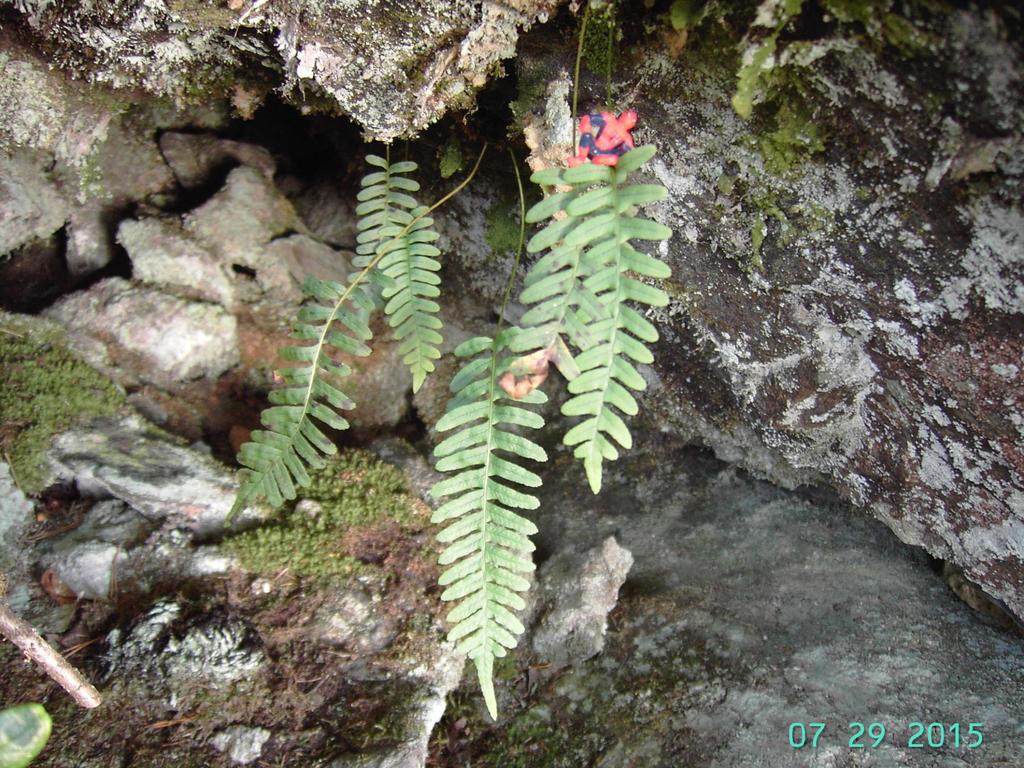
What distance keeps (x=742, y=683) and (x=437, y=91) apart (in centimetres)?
247

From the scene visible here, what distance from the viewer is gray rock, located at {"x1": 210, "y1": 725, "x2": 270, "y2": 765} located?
2.35 metres

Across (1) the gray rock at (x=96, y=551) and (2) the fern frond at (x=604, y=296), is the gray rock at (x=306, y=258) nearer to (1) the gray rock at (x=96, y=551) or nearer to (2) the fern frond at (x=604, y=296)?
(1) the gray rock at (x=96, y=551)

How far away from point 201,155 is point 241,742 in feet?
8.91

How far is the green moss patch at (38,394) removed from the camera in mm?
2781

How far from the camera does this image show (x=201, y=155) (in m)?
3.48

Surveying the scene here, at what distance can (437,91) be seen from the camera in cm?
246

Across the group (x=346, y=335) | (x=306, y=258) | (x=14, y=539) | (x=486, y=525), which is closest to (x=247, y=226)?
(x=306, y=258)

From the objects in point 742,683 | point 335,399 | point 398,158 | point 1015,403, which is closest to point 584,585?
point 742,683

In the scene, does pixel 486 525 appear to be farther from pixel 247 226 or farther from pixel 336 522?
pixel 247 226

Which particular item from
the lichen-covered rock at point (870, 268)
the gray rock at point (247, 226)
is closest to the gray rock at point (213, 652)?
the gray rock at point (247, 226)

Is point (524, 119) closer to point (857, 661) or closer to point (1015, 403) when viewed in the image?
point (1015, 403)

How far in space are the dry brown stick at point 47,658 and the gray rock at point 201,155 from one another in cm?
221

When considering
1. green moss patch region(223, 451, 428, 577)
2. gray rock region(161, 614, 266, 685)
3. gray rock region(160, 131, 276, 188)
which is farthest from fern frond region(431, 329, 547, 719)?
gray rock region(160, 131, 276, 188)

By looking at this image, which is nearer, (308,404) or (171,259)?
(308,404)
